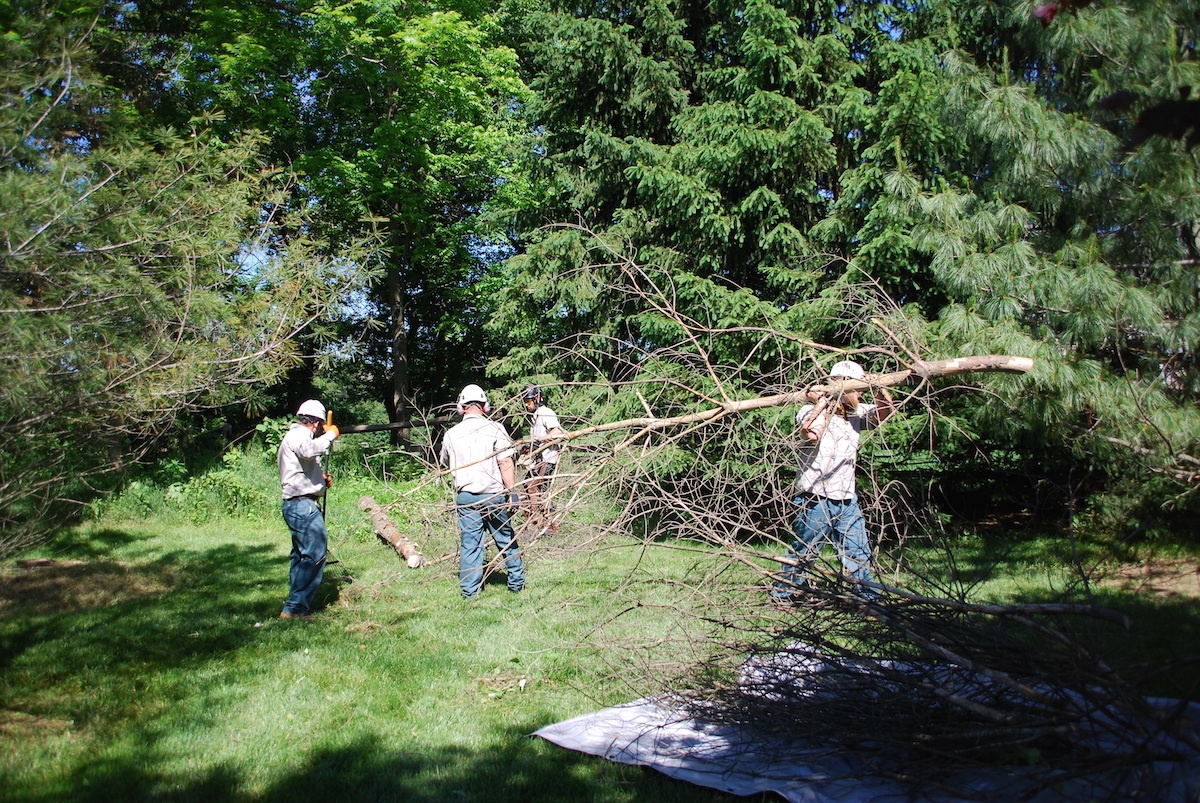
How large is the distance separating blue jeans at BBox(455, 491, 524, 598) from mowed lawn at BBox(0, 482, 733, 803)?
17 cm

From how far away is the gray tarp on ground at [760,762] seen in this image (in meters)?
3.10

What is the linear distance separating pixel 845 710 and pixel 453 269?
1648 centimetres

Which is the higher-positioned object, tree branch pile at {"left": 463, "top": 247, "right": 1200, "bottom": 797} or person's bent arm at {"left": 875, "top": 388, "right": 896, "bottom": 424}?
person's bent arm at {"left": 875, "top": 388, "right": 896, "bottom": 424}

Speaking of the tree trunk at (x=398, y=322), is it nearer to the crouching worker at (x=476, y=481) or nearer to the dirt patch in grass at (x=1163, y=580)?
the crouching worker at (x=476, y=481)

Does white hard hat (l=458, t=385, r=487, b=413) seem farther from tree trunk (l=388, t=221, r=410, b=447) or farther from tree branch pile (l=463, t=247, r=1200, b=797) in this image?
tree trunk (l=388, t=221, r=410, b=447)

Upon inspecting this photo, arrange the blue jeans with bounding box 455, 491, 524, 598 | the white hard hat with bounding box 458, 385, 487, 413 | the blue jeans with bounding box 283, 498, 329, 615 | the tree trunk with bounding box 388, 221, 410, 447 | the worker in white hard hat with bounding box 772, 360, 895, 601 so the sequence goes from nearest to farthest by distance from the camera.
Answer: the worker in white hard hat with bounding box 772, 360, 895, 601
the blue jeans with bounding box 283, 498, 329, 615
the blue jeans with bounding box 455, 491, 524, 598
the white hard hat with bounding box 458, 385, 487, 413
the tree trunk with bounding box 388, 221, 410, 447

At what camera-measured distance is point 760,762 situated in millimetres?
3787

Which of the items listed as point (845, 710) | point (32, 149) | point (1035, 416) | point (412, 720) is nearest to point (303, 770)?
point (412, 720)

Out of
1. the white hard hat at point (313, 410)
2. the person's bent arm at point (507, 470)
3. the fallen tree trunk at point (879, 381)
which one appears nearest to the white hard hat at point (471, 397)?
the person's bent arm at point (507, 470)

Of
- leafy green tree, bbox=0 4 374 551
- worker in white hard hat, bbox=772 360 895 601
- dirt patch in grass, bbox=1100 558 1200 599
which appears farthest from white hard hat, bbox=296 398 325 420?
dirt patch in grass, bbox=1100 558 1200 599

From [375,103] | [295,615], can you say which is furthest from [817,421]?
[375,103]

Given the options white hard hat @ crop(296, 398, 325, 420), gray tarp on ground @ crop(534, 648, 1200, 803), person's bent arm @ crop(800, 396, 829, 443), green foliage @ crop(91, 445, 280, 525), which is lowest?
green foliage @ crop(91, 445, 280, 525)

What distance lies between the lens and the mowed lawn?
3846 mm

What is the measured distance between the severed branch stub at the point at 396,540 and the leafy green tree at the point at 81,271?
3.04m
